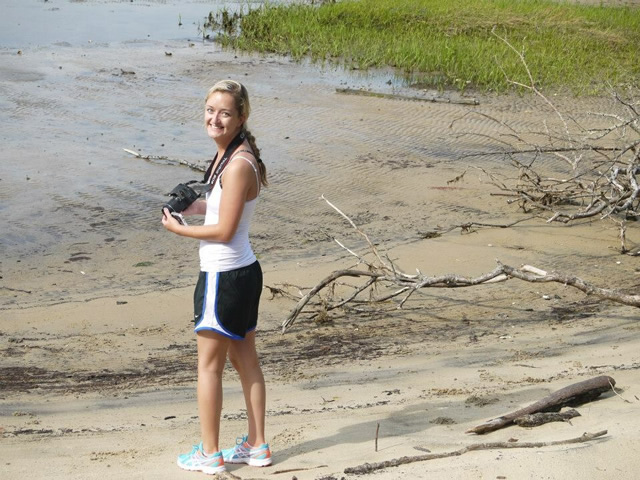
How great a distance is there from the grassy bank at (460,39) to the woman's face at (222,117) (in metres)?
11.3

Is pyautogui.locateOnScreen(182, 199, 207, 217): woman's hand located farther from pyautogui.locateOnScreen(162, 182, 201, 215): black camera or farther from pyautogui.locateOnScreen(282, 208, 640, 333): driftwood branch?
pyautogui.locateOnScreen(282, 208, 640, 333): driftwood branch

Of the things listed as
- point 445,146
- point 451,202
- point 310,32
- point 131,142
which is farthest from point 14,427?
point 310,32

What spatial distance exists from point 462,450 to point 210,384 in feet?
3.27

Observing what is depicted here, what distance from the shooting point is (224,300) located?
149 inches

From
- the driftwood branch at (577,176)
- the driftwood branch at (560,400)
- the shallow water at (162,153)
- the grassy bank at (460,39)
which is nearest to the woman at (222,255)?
the driftwood branch at (560,400)

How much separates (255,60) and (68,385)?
1190cm

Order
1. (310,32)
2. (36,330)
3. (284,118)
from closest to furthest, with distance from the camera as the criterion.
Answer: (36,330), (284,118), (310,32)

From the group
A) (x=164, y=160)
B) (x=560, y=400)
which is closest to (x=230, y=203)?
(x=560, y=400)

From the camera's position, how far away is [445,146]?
1170 centimetres

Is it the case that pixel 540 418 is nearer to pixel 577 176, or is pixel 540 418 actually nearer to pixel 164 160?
pixel 577 176

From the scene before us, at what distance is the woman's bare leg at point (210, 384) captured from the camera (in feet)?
12.7

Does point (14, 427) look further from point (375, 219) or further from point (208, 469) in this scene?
point (375, 219)

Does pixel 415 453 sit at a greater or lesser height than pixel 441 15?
lesser

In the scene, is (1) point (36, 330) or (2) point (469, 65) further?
(2) point (469, 65)
